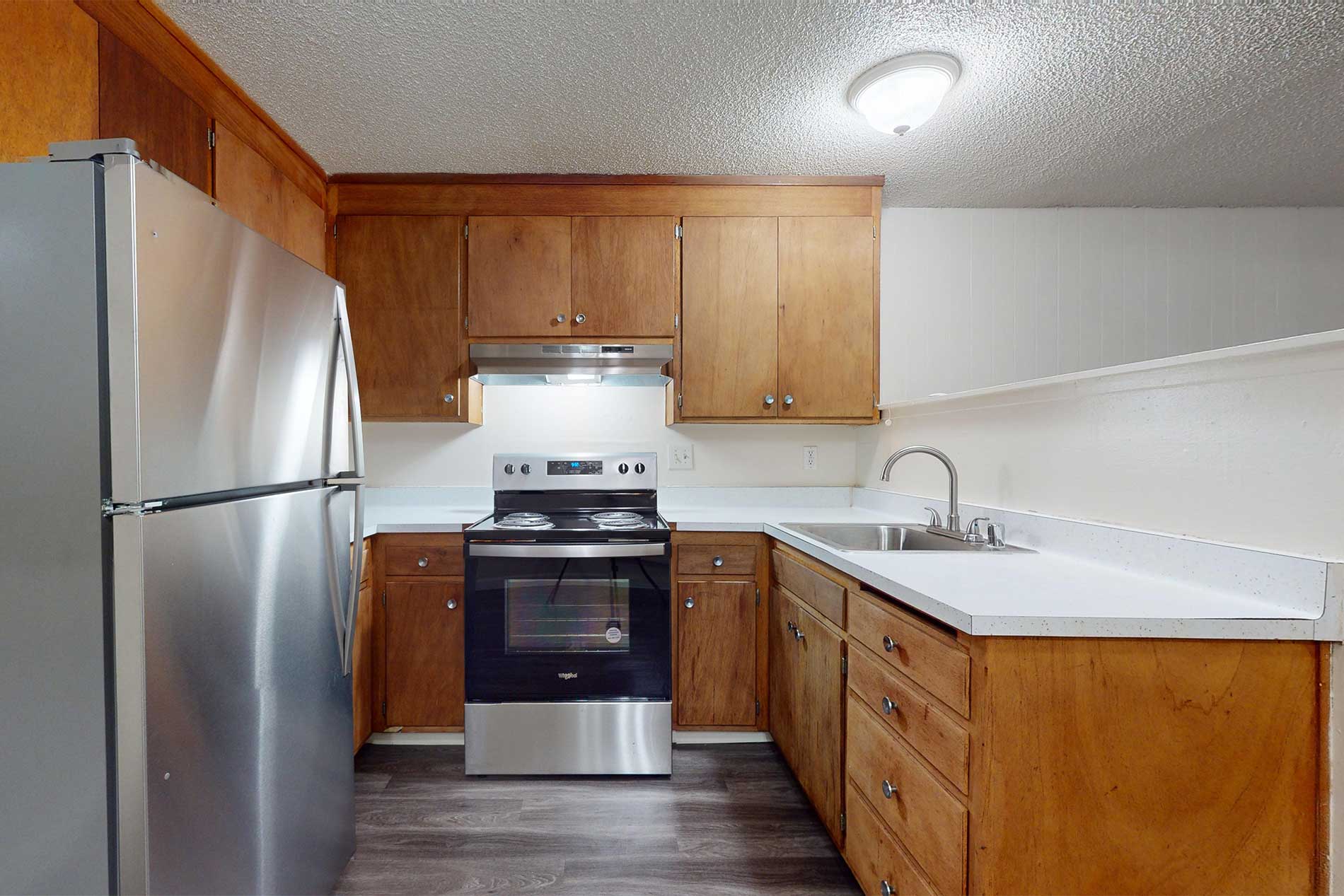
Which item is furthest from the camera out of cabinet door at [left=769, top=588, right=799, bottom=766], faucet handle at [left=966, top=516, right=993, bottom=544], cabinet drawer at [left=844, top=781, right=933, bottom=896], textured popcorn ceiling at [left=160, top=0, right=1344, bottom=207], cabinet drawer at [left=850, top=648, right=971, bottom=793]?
cabinet door at [left=769, top=588, right=799, bottom=766]

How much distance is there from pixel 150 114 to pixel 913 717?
7.57ft

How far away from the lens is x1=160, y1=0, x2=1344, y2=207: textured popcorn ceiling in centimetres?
164

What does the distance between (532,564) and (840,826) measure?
49.2 inches

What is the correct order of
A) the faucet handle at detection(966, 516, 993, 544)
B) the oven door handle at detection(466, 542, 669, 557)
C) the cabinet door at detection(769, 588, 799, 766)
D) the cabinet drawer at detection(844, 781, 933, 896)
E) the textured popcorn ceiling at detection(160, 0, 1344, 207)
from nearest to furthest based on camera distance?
the cabinet drawer at detection(844, 781, 933, 896), the textured popcorn ceiling at detection(160, 0, 1344, 207), the faucet handle at detection(966, 516, 993, 544), the cabinet door at detection(769, 588, 799, 766), the oven door handle at detection(466, 542, 669, 557)

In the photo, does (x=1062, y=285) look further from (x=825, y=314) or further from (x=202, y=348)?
(x=202, y=348)

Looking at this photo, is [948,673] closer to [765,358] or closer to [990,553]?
[990,553]

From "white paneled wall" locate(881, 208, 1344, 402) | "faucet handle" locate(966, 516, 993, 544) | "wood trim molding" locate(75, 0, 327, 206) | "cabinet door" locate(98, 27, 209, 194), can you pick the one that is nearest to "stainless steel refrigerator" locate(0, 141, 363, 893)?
"cabinet door" locate(98, 27, 209, 194)

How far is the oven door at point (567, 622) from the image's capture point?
2.27 meters

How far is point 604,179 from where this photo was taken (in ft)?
8.73

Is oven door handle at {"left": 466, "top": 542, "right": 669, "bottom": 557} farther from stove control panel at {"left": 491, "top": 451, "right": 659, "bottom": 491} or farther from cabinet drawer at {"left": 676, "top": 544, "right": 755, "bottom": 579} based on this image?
stove control panel at {"left": 491, "top": 451, "right": 659, "bottom": 491}

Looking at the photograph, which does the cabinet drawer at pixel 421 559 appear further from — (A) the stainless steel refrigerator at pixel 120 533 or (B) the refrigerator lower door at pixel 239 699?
(A) the stainless steel refrigerator at pixel 120 533

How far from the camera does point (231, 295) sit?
1223 millimetres

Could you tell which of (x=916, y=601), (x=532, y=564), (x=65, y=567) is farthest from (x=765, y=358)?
(x=65, y=567)

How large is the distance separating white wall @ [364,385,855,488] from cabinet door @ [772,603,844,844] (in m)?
1.04
